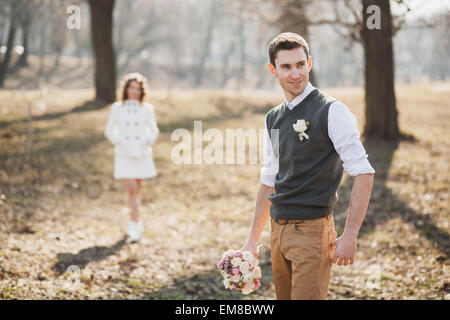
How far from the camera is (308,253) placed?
289 cm

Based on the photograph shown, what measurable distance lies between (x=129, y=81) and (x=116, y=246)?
2.68 m

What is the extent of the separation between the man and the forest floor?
2.76 m

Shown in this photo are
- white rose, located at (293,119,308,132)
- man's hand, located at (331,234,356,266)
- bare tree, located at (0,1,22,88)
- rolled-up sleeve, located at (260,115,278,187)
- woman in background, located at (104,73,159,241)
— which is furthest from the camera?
bare tree, located at (0,1,22,88)

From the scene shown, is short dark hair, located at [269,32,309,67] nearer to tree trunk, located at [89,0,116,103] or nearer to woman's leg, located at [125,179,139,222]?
woman's leg, located at [125,179,139,222]

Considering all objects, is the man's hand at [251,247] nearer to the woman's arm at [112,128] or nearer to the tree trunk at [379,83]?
the woman's arm at [112,128]

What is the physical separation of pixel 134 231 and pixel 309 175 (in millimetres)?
5126

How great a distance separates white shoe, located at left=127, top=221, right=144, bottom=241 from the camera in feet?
24.4

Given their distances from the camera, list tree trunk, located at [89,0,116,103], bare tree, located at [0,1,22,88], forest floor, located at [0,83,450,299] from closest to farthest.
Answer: forest floor, located at [0,83,450,299]
tree trunk, located at [89,0,116,103]
bare tree, located at [0,1,22,88]

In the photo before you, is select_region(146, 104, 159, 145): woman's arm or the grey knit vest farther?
select_region(146, 104, 159, 145): woman's arm

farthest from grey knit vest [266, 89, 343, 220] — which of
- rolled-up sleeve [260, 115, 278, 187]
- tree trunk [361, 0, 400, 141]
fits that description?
tree trunk [361, 0, 400, 141]

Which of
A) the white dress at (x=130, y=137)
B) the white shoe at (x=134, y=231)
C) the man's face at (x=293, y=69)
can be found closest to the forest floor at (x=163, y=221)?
the white shoe at (x=134, y=231)

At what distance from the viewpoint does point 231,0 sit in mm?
23359

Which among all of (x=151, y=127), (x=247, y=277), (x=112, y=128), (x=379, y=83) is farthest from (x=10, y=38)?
(x=247, y=277)

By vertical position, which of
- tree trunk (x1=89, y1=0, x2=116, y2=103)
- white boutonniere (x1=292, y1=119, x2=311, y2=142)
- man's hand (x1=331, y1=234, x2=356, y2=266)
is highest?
tree trunk (x1=89, y1=0, x2=116, y2=103)
